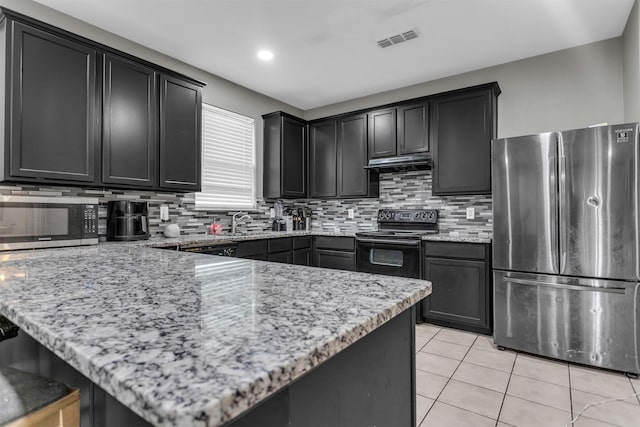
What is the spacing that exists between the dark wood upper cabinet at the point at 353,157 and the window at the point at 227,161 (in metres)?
1.15

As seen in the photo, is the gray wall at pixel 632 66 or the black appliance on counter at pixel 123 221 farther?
the black appliance on counter at pixel 123 221

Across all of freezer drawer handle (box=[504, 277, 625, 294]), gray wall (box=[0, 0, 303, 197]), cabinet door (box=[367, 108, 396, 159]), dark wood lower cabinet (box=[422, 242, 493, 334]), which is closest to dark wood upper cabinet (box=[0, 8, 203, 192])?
gray wall (box=[0, 0, 303, 197])

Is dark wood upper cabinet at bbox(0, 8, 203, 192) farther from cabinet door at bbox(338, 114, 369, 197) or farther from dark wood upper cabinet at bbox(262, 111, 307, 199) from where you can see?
cabinet door at bbox(338, 114, 369, 197)

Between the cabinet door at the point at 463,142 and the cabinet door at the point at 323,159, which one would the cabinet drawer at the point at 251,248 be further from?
the cabinet door at the point at 463,142

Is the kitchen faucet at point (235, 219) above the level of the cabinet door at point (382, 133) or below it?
below

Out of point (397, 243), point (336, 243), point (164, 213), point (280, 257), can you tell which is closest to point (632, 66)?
point (397, 243)

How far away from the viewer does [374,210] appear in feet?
14.7

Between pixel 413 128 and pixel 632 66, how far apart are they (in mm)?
1856

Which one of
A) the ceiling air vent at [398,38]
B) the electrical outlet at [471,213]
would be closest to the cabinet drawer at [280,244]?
the electrical outlet at [471,213]

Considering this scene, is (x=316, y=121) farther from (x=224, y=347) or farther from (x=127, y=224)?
(x=224, y=347)

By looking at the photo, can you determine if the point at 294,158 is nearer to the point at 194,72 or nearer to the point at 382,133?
the point at 382,133

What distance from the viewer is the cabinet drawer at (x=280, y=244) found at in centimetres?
372

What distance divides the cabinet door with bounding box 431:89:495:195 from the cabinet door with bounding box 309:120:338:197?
4.42ft

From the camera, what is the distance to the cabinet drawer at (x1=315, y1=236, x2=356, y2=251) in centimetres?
402
